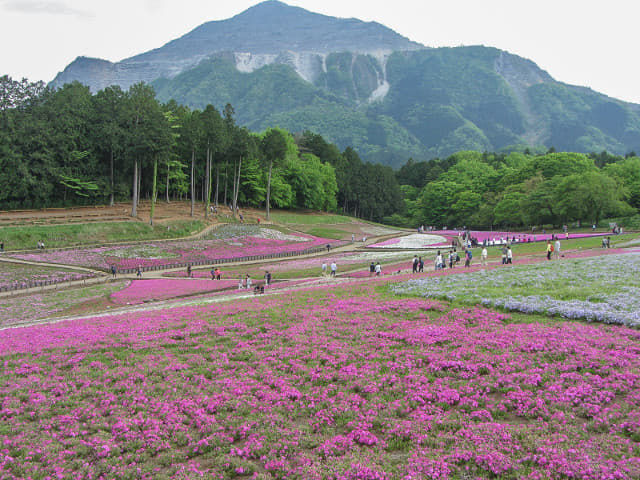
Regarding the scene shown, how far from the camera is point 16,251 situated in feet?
172

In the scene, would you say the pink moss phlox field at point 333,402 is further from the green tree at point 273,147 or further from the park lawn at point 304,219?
the park lawn at point 304,219

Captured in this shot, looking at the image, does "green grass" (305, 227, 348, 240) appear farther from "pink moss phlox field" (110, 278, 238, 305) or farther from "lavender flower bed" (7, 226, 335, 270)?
"pink moss phlox field" (110, 278, 238, 305)

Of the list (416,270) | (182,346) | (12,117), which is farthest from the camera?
(12,117)

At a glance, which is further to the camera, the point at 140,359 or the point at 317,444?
the point at 140,359

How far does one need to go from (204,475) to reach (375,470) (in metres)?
3.31

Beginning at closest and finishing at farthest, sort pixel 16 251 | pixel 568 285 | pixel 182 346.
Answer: pixel 182 346 → pixel 568 285 → pixel 16 251

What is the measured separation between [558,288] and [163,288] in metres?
31.1

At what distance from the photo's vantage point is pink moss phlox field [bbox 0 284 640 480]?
8.86 metres

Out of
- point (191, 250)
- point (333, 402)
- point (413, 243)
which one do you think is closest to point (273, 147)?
point (413, 243)

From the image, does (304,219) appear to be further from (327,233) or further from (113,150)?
(113,150)

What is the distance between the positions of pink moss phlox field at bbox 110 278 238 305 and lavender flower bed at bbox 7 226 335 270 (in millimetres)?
10803

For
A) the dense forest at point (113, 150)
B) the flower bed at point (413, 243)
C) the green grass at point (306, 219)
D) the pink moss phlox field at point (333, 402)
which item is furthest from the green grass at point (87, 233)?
the pink moss phlox field at point (333, 402)

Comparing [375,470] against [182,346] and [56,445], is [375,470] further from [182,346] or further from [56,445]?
[182,346]

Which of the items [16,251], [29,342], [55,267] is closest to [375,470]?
[29,342]
